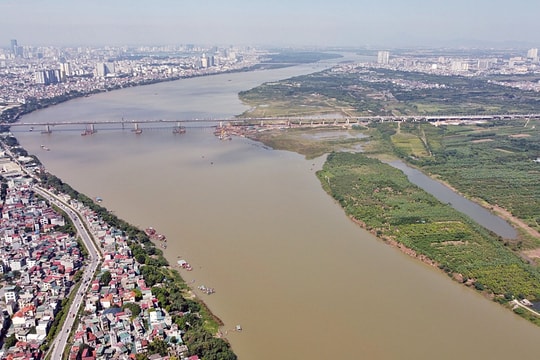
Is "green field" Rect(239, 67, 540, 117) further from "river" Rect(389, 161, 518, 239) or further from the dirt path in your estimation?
the dirt path

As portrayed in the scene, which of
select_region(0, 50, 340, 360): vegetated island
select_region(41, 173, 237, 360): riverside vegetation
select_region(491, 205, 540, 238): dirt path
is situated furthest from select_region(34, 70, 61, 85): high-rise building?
select_region(491, 205, 540, 238): dirt path

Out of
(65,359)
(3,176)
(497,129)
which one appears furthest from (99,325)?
(497,129)

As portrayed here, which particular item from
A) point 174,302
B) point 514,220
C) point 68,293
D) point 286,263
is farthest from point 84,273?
point 514,220

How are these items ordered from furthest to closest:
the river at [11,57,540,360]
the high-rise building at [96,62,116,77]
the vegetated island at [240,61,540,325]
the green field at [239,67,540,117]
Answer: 1. the high-rise building at [96,62,116,77]
2. the green field at [239,67,540,117]
3. the vegetated island at [240,61,540,325]
4. the river at [11,57,540,360]

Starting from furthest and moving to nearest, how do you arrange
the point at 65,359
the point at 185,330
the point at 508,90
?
the point at 508,90, the point at 185,330, the point at 65,359

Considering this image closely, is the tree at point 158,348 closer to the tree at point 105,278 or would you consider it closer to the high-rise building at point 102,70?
the tree at point 105,278

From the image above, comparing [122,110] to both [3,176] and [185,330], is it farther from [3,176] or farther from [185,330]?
[185,330]

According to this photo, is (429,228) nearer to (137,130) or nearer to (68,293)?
(68,293)
